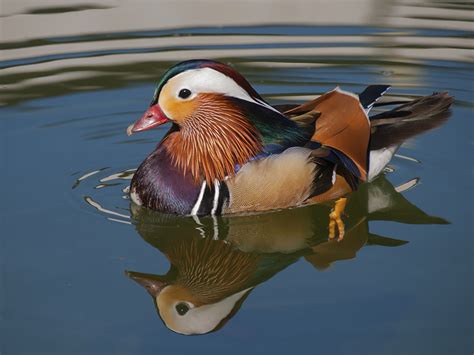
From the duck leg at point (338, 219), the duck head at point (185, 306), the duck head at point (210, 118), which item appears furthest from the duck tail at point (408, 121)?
the duck head at point (185, 306)

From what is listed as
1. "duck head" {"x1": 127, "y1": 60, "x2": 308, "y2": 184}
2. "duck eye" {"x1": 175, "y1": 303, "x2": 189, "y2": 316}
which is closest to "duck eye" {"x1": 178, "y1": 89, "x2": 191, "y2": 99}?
"duck head" {"x1": 127, "y1": 60, "x2": 308, "y2": 184}

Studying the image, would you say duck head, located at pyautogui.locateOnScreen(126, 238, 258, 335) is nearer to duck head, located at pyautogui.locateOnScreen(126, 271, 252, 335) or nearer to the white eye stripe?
duck head, located at pyautogui.locateOnScreen(126, 271, 252, 335)

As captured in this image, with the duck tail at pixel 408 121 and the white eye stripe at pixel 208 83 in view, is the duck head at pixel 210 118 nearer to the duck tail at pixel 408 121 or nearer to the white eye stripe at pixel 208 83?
the white eye stripe at pixel 208 83

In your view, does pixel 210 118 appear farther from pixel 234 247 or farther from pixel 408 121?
pixel 408 121

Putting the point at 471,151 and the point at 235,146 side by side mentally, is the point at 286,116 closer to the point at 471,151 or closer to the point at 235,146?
the point at 235,146

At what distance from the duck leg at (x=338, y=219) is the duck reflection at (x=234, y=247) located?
35 millimetres

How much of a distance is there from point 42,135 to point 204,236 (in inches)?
71.1

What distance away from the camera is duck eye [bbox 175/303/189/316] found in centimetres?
479

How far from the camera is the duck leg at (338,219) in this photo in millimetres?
5566

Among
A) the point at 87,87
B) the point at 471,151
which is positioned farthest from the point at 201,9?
the point at 471,151

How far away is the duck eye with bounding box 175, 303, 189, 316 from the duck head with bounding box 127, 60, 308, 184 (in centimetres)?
105

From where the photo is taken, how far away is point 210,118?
584 centimetres

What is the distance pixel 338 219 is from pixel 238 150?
0.67 metres

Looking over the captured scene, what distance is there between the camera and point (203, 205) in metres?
5.66
